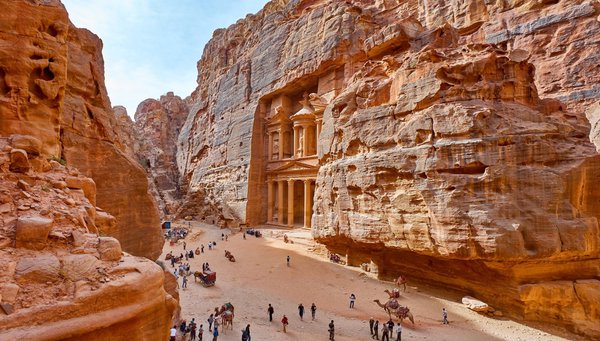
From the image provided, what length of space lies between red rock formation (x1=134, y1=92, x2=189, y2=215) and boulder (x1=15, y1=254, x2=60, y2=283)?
4001 cm

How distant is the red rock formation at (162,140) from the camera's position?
158ft

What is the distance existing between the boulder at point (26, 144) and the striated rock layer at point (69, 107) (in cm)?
100

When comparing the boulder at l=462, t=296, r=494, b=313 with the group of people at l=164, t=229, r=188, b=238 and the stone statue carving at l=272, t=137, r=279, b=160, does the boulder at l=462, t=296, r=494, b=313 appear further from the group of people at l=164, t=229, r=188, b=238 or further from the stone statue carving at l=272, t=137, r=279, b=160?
the stone statue carving at l=272, t=137, r=279, b=160

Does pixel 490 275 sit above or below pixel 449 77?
below

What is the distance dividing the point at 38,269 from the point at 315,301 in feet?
44.1

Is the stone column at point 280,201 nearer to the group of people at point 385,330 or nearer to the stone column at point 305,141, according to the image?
the stone column at point 305,141

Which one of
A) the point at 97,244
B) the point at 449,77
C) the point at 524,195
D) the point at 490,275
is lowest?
the point at 490,275

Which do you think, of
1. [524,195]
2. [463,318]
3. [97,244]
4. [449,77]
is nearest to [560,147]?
[524,195]

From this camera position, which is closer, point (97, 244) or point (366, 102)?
point (97, 244)

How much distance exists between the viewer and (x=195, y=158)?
47938 millimetres

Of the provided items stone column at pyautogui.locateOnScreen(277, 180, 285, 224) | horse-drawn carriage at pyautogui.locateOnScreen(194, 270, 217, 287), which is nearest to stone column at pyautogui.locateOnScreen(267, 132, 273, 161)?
stone column at pyautogui.locateOnScreen(277, 180, 285, 224)

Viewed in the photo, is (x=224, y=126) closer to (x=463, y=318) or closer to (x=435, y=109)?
(x=435, y=109)

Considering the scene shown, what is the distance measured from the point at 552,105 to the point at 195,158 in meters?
43.6

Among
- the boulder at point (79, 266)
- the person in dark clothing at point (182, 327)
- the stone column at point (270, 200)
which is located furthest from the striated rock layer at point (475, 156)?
the stone column at point (270, 200)
